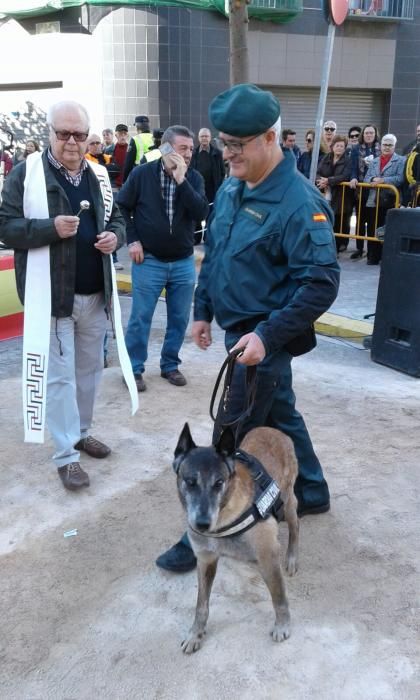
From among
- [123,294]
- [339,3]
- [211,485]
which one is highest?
[339,3]

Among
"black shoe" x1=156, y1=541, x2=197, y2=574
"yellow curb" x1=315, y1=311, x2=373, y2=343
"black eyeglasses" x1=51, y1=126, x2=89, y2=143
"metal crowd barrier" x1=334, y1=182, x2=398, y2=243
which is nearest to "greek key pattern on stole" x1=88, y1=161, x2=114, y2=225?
"black eyeglasses" x1=51, y1=126, x2=89, y2=143

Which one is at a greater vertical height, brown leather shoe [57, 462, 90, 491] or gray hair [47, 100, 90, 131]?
gray hair [47, 100, 90, 131]

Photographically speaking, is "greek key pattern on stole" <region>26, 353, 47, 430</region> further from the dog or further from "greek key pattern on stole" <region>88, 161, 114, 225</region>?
the dog

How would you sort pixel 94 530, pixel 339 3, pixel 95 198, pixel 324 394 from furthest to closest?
pixel 339 3
pixel 324 394
pixel 95 198
pixel 94 530

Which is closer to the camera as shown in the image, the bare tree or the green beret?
the green beret

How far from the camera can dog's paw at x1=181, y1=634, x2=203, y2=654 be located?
254 centimetres

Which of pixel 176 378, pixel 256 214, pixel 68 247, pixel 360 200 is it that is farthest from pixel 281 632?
pixel 360 200

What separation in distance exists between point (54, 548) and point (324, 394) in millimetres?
2667

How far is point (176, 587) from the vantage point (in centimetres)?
294

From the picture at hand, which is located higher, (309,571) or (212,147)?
(212,147)

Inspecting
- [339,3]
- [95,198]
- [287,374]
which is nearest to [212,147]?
[339,3]

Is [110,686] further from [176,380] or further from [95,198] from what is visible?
[176,380]

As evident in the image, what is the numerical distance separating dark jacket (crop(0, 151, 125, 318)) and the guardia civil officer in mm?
924

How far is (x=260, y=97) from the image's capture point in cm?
247
